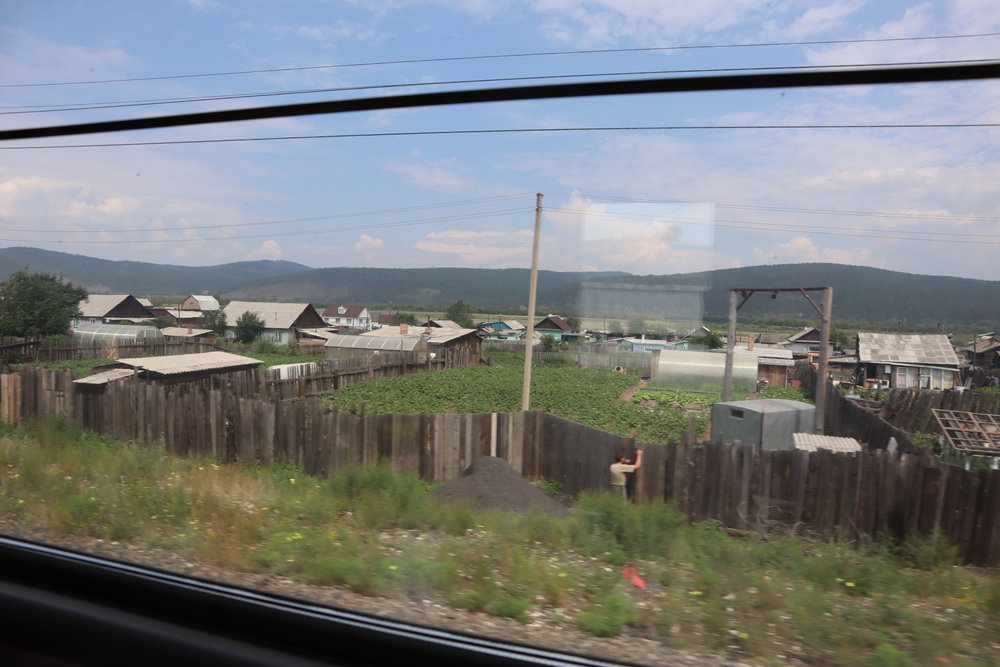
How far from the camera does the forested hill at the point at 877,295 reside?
311cm

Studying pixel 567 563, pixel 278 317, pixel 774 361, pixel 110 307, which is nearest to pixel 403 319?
pixel 278 317

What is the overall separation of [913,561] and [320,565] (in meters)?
3.92

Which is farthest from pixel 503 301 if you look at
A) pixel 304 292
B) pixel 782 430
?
pixel 782 430

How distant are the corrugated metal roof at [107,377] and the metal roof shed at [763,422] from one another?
33.5 feet

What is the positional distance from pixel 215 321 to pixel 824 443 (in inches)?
579

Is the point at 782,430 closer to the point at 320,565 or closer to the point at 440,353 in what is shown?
the point at 320,565

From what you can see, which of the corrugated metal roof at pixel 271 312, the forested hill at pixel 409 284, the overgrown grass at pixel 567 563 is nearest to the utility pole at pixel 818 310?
the overgrown grass at pixel 567 563

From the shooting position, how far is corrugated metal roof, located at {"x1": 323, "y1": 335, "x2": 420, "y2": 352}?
26406 millimetres

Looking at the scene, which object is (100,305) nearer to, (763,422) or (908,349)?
(763,422)

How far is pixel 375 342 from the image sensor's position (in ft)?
89.1

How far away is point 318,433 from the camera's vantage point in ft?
27.8

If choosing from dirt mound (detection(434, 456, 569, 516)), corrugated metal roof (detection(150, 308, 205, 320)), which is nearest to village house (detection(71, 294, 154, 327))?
corrugated metal roof (detection(150, 308, 205, 320))

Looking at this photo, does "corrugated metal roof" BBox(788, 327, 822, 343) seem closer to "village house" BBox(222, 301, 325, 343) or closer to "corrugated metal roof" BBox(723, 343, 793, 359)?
"corrugated metal roof" BBox(723, 343, 793, 359)

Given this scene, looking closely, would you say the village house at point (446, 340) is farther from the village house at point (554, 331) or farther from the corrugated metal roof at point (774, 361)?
the corrugated metal roof at point (774, 361)
